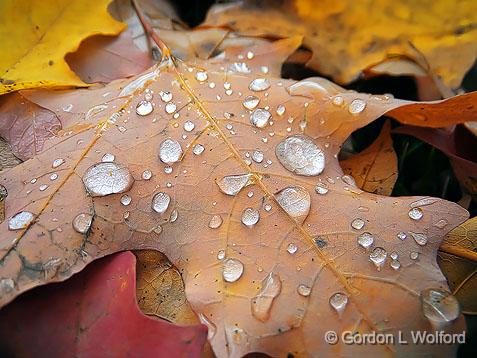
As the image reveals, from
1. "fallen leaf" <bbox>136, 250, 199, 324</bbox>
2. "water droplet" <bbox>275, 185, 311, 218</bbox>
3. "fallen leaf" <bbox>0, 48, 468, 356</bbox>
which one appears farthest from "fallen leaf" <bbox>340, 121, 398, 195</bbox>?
"fallen leaf" <bbox>136, 250, 199, 324</bbox>

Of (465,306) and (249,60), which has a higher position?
(249,60)

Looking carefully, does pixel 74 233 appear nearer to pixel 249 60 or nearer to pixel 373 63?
pixel 249 60

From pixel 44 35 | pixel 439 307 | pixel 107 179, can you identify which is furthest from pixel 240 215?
pixel 44 35

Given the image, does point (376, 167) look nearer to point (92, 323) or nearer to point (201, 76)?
point (201, 76)

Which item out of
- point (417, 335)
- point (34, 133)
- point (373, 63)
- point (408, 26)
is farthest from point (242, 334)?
point (408, 26)

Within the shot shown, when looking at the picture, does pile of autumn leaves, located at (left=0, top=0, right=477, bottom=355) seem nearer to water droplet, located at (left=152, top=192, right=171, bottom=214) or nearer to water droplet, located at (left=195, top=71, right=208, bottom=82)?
water droplet, located at (left=152, top=192, right=171, bottom=214)
